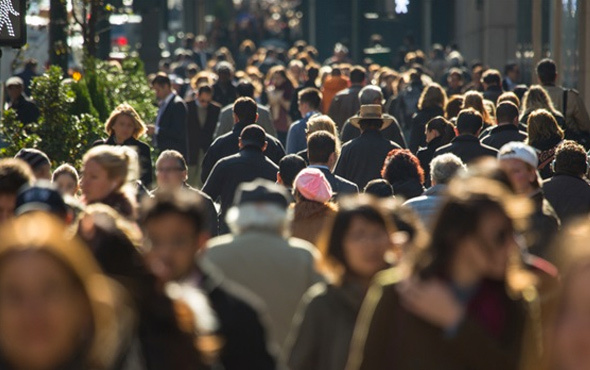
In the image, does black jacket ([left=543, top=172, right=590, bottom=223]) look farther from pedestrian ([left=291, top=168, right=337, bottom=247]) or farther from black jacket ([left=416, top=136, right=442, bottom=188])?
black jacket ([left=416, top=136, right=442, bottom=188])

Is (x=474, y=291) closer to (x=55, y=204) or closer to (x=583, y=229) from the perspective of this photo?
(x=583, y=229)

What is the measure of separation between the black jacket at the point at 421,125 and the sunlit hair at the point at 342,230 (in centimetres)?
1181

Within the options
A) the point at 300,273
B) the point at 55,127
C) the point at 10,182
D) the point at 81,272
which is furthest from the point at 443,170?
the point at 81,272

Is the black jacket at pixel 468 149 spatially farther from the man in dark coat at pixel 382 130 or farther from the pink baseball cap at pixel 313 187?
the pink baseball cap at pixel 313 187

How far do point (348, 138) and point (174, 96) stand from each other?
8.74ft

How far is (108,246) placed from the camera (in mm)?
5930

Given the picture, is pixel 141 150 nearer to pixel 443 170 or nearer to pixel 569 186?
pixel 443 170

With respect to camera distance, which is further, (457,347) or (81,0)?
(81,0)

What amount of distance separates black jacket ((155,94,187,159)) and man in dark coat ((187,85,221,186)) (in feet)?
5.88

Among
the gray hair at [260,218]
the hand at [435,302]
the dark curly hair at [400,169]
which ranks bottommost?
the dark curly hair at [400,169]

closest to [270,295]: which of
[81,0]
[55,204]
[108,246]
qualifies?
[55,204]

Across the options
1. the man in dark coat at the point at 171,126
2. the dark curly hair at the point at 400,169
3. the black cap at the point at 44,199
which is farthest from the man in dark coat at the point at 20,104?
the black cap at the point at 44,199

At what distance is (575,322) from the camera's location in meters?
4.21

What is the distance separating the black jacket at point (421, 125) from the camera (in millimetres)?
18234
